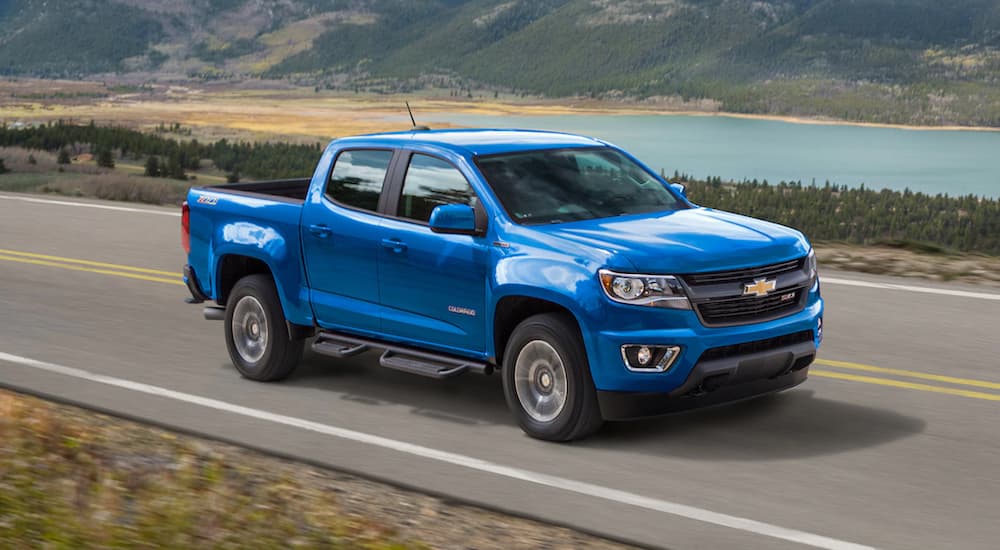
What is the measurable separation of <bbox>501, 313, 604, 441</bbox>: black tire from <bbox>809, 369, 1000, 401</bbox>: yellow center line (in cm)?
254

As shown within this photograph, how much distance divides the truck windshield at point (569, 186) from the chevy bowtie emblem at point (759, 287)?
1107 millimetres

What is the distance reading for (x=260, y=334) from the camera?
9.30 meters

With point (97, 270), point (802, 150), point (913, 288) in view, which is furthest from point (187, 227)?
point (802, 150)

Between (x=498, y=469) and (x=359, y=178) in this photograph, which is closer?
(x=498, y=469)

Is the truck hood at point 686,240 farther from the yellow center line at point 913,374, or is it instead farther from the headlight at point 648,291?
the yellow center line at point 913,374

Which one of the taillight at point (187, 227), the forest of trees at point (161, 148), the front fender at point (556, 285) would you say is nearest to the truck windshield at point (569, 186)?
the front fender at point (556, 285)

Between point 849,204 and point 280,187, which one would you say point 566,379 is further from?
point 849,204

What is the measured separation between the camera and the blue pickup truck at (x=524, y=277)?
23.2 ft

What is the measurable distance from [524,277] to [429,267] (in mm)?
836

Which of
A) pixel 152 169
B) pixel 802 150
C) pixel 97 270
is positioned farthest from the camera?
pixel 802 150

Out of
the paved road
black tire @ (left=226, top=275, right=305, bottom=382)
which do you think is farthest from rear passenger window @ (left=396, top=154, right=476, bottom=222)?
black tire @ (left=226, top=275, right=305, bottom=382)

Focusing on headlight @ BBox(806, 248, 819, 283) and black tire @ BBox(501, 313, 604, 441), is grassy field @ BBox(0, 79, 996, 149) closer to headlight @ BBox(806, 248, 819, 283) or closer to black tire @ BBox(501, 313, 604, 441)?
headlight @ BBox(806, 248, 819, 283)

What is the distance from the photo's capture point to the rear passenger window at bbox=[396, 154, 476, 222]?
8102 millimetres

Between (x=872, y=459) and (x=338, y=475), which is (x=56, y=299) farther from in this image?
(x=872, y=459)
